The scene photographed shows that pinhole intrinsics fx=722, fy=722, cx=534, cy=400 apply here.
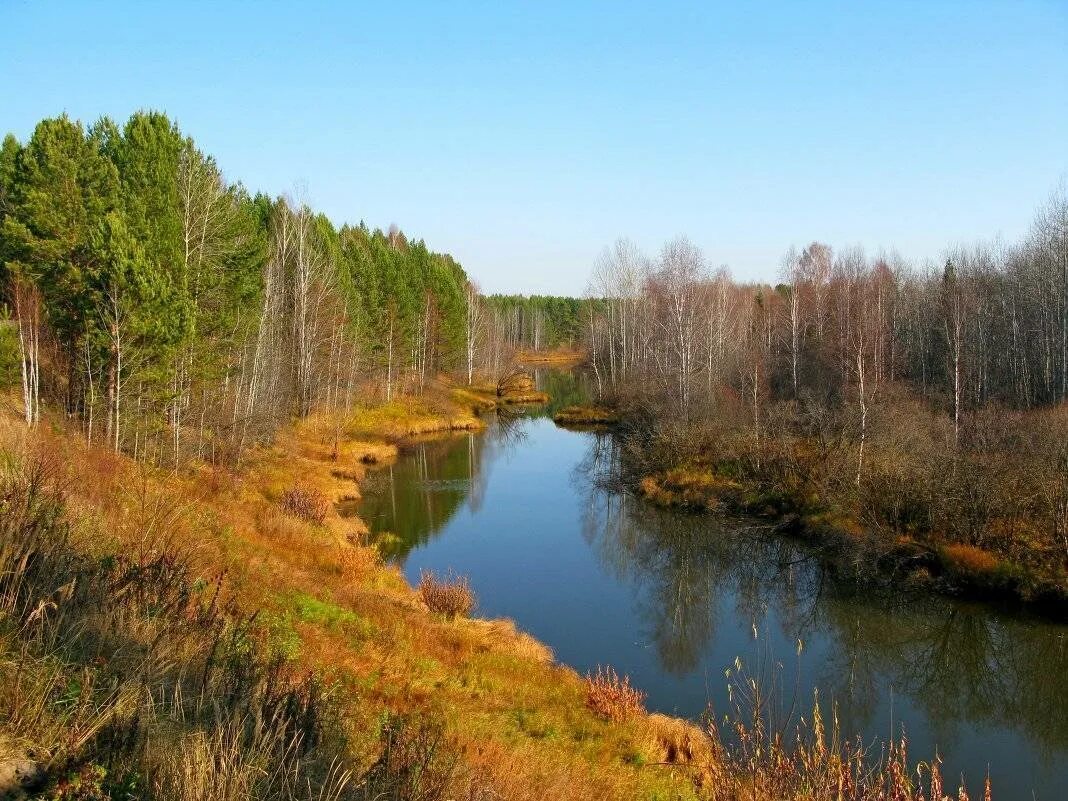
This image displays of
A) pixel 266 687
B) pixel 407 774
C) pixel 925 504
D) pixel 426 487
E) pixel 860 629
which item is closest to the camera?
pixel 407 774

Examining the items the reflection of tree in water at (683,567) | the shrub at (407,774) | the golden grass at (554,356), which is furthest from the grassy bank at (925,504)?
the golden grass at (554,356)

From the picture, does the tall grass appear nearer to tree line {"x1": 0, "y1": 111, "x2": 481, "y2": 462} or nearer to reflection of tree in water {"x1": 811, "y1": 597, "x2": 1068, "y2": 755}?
reflection of tree in water {"x1": 811, "y1": 597, "x2": 1068, "y2": 755}

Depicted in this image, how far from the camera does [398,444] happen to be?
136ft

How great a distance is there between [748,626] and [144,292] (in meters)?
16.2

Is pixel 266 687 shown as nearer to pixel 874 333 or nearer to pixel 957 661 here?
pixel 957 661

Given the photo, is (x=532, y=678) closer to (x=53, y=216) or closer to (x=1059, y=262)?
(x=53, y=216)

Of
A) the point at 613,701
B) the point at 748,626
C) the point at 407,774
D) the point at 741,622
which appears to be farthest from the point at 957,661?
the point at 407,774

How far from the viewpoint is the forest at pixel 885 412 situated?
1809 cm

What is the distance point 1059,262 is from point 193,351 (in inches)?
1377

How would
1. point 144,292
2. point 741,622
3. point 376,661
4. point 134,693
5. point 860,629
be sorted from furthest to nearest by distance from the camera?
1. point 144,292
2. point 741,622
3. point 860,629
4. point 376,661
5. point 134,693

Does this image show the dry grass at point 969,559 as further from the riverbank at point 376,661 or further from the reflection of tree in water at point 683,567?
the riverbank at point 376,661

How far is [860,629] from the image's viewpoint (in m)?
16.1

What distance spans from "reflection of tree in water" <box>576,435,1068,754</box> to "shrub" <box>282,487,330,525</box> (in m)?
8.39

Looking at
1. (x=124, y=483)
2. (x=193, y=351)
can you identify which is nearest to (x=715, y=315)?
(x=193, y=351)
